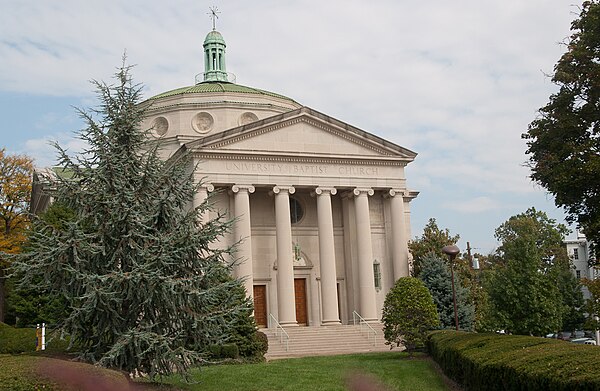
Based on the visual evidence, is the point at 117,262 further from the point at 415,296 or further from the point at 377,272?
the point at 377,272

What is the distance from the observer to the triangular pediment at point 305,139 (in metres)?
38.5

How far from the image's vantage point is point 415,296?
29.8 meters

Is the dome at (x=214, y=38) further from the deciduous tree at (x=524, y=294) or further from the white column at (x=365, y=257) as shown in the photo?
the deciduous tree at (x=524, y=294)

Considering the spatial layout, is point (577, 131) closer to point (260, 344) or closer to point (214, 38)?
point (260, 344)

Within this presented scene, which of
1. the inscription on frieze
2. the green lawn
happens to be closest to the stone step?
the inscription on frieze

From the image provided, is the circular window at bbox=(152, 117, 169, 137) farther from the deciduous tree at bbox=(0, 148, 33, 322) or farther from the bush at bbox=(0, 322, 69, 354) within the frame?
the bush at bbox=(0, 322, 69, 354)

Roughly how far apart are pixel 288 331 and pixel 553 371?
26.8 m

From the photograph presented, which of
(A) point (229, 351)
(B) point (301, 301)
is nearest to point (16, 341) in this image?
(A) point (229, 351)

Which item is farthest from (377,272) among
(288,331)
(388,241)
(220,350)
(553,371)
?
(553,371)

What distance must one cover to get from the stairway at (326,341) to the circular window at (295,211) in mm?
7457

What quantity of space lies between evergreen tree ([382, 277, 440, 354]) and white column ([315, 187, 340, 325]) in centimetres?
867

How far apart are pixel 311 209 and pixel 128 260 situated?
84.2 feet

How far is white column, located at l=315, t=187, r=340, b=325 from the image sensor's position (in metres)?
38.7

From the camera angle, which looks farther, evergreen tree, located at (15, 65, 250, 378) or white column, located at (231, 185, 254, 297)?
white column, located at (231, 185, 254, 297)
